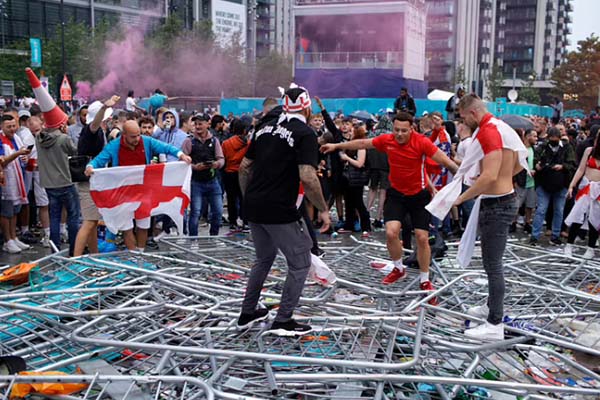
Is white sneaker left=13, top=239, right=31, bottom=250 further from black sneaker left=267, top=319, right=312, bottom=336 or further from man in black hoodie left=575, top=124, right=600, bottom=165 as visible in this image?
man in black hoodie left=575, top=124, right=600, bottom=165

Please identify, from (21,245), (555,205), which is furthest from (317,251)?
(555,205)

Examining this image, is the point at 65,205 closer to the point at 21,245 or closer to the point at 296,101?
the point at 21,245

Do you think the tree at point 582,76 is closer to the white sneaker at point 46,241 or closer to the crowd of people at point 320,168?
the crowd of people at point 320,168

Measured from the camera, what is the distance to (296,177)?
18.4ft

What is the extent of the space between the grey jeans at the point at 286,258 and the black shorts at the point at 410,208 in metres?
2.28

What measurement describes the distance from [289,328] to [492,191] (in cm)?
218

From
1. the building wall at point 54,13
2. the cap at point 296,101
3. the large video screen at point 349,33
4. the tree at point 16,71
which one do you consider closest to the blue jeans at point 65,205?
the cap at point 296,101

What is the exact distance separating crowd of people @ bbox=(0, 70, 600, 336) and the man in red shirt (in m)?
0.01

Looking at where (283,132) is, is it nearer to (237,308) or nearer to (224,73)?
(237,308)

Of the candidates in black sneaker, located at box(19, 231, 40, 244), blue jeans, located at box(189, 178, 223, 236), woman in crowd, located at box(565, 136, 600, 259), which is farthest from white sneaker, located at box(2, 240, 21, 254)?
woman in crowd, located at box(565, 136, 600, 259)

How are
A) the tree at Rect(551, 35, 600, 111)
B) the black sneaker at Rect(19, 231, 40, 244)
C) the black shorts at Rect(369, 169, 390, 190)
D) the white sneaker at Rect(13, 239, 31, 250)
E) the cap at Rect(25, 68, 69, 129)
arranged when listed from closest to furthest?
the cap at Rect(25, 68, 69, 129), the white sneaker at Rect(13, 239, 31, 250), the black sneaker at Rect(19, 231, 40, 244), the black shorts at Rect(369, 169, 390, 190), the tree at Rect(551, 35, 600, 111)

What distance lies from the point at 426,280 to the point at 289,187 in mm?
2486

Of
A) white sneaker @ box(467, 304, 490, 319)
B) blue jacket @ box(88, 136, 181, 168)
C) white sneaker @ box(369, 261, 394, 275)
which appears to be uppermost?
blue jacket @ box(88, 136, 181, 168)

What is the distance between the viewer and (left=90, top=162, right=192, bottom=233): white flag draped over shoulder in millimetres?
8508
